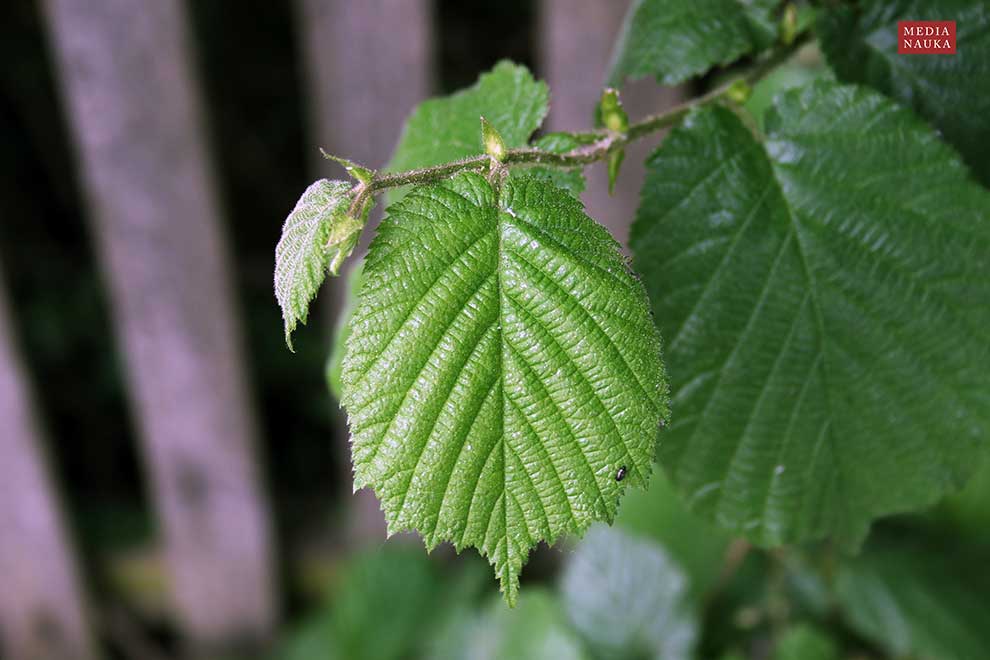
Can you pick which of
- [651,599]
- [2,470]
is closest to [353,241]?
[651,599]

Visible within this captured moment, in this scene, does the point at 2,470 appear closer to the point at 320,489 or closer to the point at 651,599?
the point at 320,489

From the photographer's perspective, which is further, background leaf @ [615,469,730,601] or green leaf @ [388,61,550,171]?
background leaf @ [615,469,730,601]

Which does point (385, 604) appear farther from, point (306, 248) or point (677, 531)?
point (306, 248)

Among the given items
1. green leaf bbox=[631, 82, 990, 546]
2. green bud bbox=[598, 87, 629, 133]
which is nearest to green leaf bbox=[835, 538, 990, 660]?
green leaf bbox=[631, 82, 990, 546]

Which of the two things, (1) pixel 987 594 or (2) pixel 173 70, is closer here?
(1) pixel 987 594

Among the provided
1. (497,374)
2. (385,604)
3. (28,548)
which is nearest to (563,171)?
(497,374)

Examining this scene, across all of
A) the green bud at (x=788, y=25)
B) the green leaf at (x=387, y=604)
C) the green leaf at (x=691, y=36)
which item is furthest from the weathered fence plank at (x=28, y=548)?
the green bud at (x=788, y=25)

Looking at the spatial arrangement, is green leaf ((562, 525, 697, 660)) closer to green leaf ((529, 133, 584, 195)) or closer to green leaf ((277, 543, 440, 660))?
green leaf ((277, 543, 440, 660))
